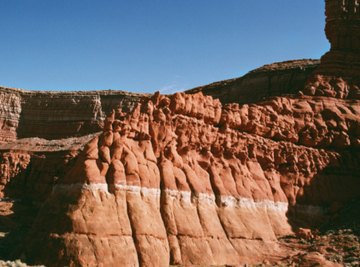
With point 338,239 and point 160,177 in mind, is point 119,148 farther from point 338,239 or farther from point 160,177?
point 338,239

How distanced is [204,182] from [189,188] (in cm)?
200

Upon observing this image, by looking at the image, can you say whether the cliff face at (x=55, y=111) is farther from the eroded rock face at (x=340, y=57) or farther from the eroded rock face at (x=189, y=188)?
the eroded rock face at (x=189, y=188)

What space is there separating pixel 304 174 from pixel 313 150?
7.38ft

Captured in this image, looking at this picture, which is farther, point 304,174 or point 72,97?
point 72,97

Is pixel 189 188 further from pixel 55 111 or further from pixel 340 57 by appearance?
pixel 55 111

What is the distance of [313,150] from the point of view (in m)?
47.9

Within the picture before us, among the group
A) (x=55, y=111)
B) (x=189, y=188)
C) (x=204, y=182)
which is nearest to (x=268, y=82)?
(x=55, y=111)

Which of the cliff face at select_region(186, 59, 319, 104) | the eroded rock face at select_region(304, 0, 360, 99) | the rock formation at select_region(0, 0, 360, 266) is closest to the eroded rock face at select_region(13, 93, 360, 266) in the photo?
the rock formation at select_region(0, 0, 360, 266)

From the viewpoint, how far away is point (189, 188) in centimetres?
3738

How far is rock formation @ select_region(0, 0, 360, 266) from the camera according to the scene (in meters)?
31.9

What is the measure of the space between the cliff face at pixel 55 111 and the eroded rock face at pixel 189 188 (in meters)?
55.1

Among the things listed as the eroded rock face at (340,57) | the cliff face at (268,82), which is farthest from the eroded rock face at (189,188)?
the cliff face at (268,82)

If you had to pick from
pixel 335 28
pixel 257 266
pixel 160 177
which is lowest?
pixel 257 266

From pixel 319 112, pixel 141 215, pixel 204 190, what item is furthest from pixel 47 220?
pixel 319 112
